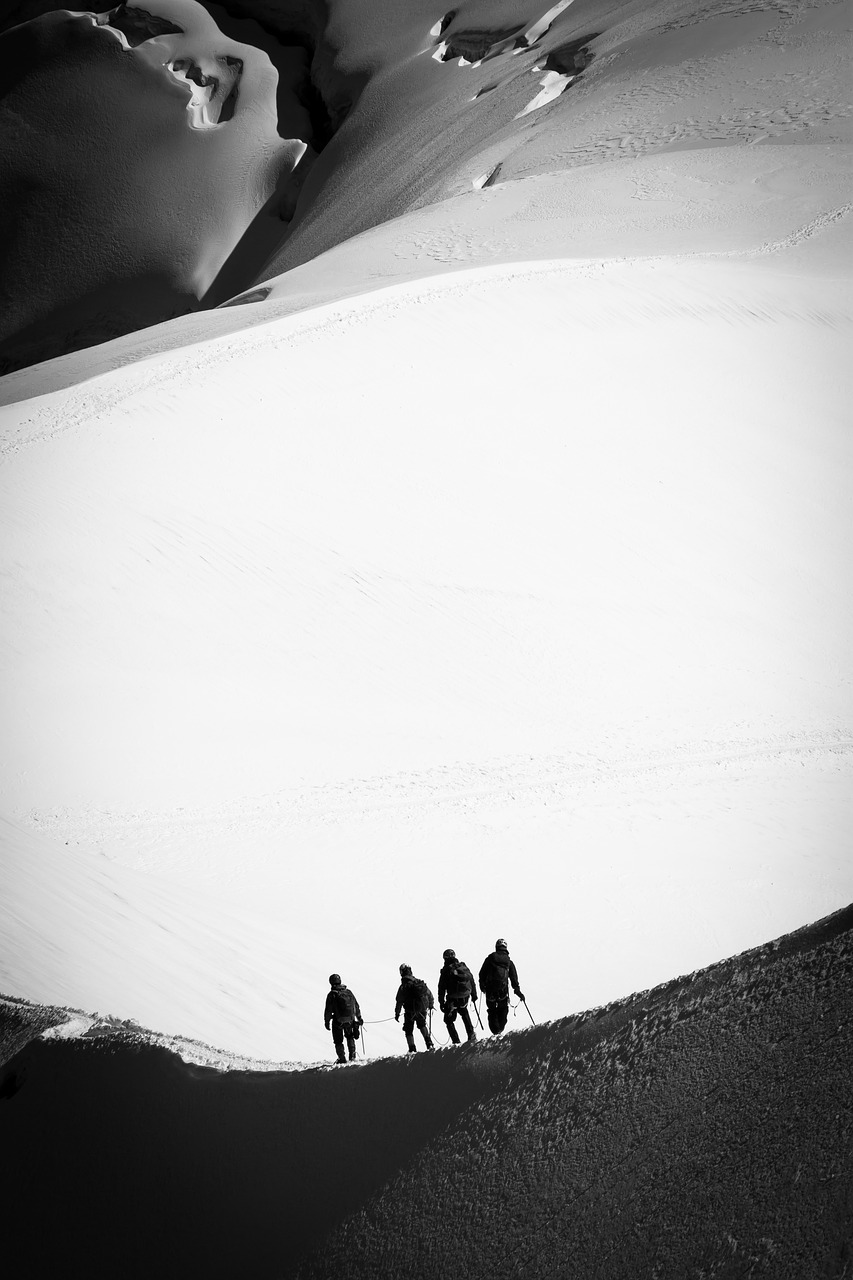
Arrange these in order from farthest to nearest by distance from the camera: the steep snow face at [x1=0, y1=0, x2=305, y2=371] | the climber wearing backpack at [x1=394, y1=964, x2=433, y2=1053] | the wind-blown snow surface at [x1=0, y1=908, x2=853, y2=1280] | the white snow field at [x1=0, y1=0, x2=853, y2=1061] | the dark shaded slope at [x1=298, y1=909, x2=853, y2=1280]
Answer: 1. the steep snow face at [x1=0, y1=0, x2=305, y2=371]
2. the white snow field at [x1=0, y1=0, x2=853, y2=1061]
3. the climber wearing backpack at [x1=394, y1=964, x2=433, y2=1053]
4. the wind-blown snow surface at [x1=0, y1=908, x2=853, y2=1280]
5. the dark shaded slope at [x1=298, y1=909, x2=853, y2=1280]

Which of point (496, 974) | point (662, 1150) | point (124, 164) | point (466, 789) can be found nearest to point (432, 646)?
point (466, 789)

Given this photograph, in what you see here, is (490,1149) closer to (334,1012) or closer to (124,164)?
(334,1012)

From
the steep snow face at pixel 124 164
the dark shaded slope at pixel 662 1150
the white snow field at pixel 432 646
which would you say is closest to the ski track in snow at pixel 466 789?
the white snow field at pixel 432 646

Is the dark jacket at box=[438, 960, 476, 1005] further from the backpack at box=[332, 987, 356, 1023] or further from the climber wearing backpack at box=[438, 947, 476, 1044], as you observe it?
the backpack at box=[332, 987, 356, 1023]

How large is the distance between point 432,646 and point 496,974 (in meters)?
9.65

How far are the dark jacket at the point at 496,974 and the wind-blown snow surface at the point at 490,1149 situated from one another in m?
→ 1.33

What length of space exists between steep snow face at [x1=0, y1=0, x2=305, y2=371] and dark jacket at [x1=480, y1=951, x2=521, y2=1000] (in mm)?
63748

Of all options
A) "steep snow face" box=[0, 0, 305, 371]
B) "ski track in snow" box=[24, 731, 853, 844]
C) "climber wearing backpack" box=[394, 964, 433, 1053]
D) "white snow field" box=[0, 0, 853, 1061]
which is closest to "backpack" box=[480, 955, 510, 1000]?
"climber wearing backpack" box=[394, 964, 433, 1053]

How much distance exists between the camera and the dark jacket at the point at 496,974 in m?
6.81

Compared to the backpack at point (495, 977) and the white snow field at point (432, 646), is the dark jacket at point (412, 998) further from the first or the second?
the white snow field at point (432, 646)

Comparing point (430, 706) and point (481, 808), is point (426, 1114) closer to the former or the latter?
point (481, 808)

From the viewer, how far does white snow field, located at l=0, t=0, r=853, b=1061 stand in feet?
35.6

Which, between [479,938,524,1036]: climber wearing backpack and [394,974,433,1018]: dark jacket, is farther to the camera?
[394,974,433,1018]: dark jacket

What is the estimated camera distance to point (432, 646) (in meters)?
16.3
